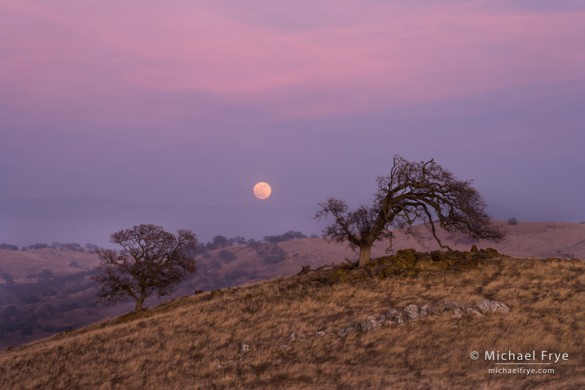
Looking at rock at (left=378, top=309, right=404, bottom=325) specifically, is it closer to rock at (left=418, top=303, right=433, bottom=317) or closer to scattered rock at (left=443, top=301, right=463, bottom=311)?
rock at (left=418, top=303, right=433, bottom=317)

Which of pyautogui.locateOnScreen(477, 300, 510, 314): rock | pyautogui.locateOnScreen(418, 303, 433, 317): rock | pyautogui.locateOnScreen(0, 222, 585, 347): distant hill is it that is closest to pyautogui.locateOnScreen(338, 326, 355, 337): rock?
pyautogui.locateOnScreen(418, 303, 433, 317): rock

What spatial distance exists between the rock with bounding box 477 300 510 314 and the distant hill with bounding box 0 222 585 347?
2965 inches

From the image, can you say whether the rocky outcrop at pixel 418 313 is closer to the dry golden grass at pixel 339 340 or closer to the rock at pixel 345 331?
the rock at pixel 345 331

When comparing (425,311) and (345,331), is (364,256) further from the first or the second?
(345,331)

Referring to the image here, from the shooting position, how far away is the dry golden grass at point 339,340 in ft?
64.5

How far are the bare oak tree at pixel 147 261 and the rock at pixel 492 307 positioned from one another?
95.5ft

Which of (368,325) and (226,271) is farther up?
(368,325)

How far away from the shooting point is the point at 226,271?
162625 mm

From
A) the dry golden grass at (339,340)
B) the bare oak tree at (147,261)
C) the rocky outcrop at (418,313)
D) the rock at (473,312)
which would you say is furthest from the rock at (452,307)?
the bare oak tree at (147,261)

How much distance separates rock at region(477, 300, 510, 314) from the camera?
2448 cm

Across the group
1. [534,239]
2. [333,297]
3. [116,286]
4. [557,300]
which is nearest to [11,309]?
[116,286]

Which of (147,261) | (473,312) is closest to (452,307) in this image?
(473,312)

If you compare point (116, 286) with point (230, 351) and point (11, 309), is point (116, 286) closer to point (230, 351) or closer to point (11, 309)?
point (230, 351)

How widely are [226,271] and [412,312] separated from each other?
141m
